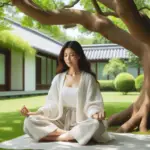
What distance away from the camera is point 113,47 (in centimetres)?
2802

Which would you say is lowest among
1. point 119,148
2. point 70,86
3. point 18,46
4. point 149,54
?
point 119,148

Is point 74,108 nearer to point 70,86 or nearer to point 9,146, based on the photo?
point 70,86

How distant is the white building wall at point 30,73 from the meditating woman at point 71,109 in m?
12.8

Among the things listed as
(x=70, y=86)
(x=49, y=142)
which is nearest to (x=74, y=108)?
(x=70, y=86)

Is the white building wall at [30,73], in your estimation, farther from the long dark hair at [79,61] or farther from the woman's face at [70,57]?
the woman's face at [70,57]

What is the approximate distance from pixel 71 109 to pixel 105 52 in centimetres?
A: 2328

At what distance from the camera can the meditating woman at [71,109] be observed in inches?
157

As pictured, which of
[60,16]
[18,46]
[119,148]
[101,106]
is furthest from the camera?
[18,46]

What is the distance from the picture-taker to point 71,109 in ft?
14.4

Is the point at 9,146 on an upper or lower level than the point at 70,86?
lower

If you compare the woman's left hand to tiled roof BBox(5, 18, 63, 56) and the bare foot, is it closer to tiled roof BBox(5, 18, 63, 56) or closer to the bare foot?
the bare foot

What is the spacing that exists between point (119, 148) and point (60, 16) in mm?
2489

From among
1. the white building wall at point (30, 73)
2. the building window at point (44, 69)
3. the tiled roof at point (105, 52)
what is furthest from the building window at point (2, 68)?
the tiled roof at point (105, 52)

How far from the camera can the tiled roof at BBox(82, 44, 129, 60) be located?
2589cm
